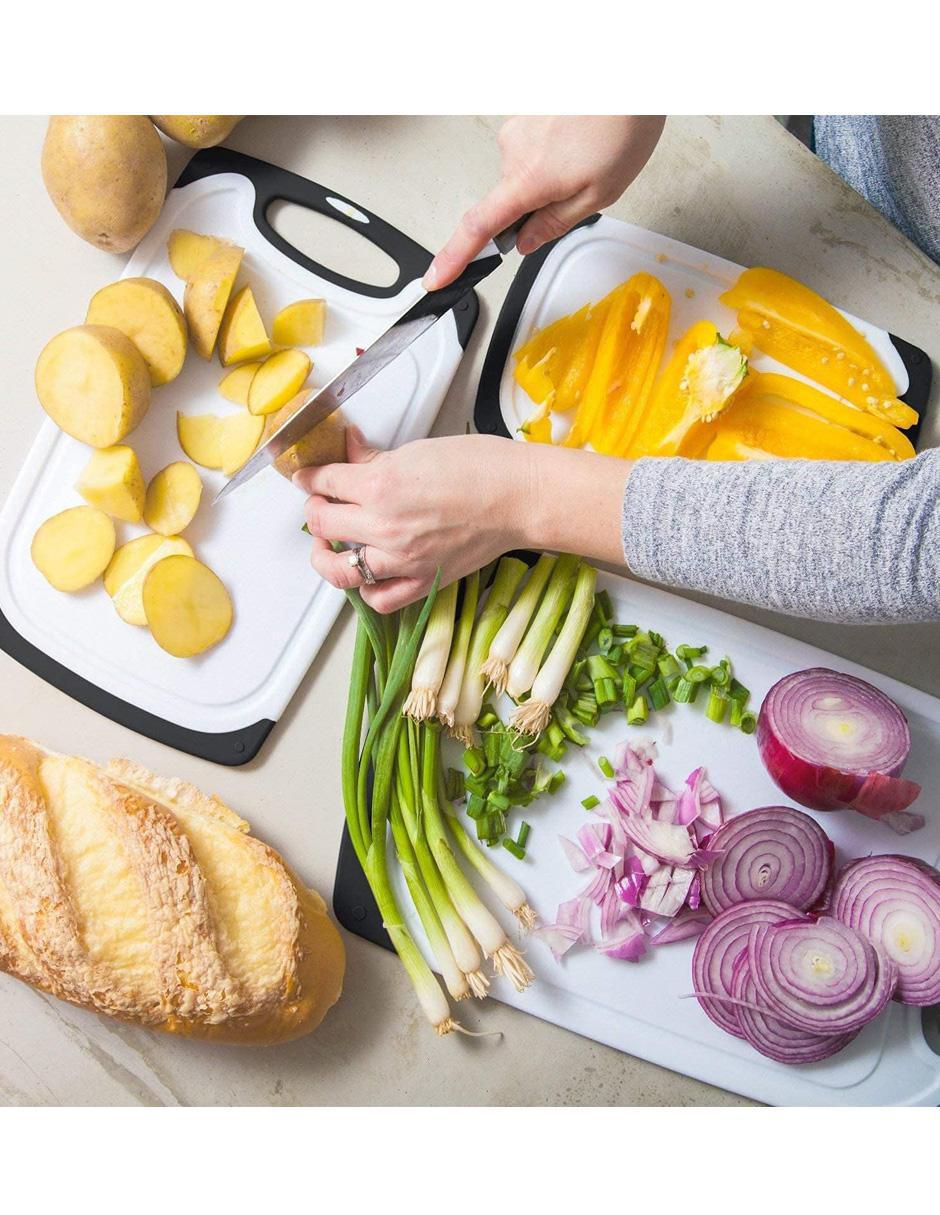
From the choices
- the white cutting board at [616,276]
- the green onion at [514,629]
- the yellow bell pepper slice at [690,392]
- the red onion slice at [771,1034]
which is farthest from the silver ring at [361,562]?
the red onion slice at [771,1034]

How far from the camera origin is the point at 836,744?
1482mm

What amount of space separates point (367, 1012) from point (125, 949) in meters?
0.41

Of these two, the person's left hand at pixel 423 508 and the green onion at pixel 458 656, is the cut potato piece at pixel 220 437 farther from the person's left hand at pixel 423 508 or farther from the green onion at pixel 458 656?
the green onion at pixel 458 656

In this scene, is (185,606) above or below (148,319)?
below

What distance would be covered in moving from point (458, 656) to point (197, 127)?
3.01ft

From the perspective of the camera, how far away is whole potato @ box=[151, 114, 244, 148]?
1.58 m

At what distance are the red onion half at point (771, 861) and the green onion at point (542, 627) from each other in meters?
0.38

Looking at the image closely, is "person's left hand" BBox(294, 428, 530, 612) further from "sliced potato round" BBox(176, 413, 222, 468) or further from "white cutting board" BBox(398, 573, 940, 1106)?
"white cutting board" BBox(398, 573, 940, 1106)

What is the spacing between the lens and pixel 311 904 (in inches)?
61.7

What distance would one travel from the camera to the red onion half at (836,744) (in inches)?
57.6

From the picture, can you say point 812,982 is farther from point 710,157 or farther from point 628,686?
point 710,157

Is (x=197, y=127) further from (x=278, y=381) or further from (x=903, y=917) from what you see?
(x=903, y=917)

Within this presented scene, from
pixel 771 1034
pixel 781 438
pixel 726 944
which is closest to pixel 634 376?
pixel 781 438
